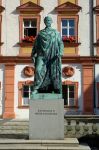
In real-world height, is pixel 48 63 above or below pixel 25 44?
below

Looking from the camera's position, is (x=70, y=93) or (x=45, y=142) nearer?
(x=45, y=142)

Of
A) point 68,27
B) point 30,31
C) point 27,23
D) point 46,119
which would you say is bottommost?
point 46,119

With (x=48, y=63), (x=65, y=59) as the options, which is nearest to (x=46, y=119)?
(x=48, y=63)

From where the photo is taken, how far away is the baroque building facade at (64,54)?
26297 mm

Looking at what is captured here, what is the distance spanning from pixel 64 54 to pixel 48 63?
14.3 m

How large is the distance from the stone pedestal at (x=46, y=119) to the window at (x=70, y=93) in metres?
14.5

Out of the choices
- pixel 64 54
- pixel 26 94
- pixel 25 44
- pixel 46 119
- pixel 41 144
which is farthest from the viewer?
pixel 25 44

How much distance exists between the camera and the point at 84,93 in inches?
1035

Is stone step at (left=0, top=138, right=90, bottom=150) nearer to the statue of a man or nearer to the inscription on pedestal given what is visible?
the inscription on pedestal

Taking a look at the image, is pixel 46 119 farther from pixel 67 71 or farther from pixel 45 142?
pixel 67 71

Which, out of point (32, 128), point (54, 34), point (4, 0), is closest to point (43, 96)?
point (32, 128)

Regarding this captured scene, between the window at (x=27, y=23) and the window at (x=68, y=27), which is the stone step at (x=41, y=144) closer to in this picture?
the window at (x=27, y=23)

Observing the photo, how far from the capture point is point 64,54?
26.6 m

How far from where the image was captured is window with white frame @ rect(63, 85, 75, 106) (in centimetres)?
→ 2639
